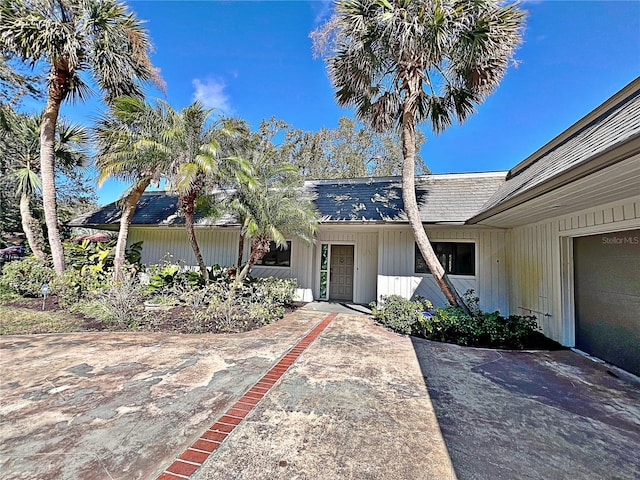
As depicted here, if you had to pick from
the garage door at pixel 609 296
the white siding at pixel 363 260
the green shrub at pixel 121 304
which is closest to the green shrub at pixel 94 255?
the green shrub at pixel 121 304

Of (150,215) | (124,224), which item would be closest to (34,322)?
(124,224)

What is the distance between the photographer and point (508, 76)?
7605mm

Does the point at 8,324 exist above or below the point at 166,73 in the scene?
below

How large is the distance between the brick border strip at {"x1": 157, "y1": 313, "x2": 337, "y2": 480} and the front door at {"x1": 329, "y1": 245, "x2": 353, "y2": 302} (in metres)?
6.52

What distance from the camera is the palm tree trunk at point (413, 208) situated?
722 centimetres

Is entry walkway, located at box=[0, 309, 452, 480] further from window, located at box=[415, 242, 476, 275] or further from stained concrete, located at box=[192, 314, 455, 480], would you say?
window, located at box=[415, 242, 476, 275]

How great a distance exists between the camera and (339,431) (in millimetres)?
2848

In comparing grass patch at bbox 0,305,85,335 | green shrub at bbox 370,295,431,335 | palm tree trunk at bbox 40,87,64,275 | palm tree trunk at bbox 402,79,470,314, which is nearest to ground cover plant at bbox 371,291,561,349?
green shrub at bbox 370,295,431,335

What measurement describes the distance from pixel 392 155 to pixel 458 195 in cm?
1550

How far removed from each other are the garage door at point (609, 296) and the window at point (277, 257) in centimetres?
823

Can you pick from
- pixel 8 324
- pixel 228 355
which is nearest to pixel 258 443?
pixel 228 355

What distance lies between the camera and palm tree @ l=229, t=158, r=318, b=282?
26.0 ft

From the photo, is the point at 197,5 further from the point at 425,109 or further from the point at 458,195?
the point at 458,195

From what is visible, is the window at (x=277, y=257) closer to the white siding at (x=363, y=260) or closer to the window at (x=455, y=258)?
the white siding at (x=363, y=260)
